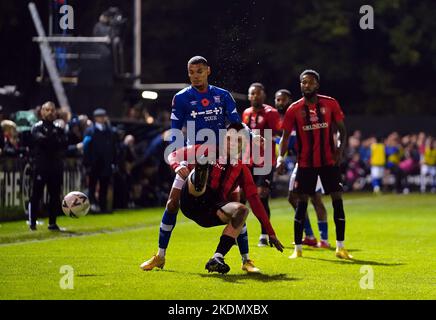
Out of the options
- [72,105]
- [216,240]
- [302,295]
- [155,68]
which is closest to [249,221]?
[216,240]

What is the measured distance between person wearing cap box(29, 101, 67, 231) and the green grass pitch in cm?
49

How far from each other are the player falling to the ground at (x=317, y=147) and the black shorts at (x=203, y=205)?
9.03 ft

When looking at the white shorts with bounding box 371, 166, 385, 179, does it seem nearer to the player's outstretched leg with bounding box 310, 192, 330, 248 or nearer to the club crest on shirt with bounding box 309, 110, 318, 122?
the player's outstretched leg with bounding box 310, 192, 330, 248

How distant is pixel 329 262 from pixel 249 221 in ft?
29.7

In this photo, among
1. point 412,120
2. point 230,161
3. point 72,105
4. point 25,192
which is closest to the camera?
point 230,161

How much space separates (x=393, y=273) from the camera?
13.0 meters

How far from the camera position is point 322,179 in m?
15.3

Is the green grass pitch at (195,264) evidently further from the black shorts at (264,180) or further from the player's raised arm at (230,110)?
the player's raised arm at (230,110)

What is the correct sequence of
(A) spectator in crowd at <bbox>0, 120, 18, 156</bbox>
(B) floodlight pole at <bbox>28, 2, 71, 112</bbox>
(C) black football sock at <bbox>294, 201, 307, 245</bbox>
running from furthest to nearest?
(B) floodlight pole at <bbox>28, 2, 71, 112</bbox>
(A) spectator in crowd at <bbox>0, 120, 18, 156</bbox>
(C) black football sock at <bbox>294, 201, 307, 245</bbox>

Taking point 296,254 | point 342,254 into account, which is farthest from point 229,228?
point 342,254

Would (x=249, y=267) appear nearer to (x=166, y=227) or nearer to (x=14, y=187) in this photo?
(x=166, y=227)

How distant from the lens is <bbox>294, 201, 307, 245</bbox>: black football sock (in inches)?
597

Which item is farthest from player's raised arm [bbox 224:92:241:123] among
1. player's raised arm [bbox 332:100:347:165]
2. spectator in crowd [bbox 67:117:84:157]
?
spectator in crowd [bbox 67:117:84:157]

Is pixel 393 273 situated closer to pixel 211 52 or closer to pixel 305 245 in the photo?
pixel 305 245
